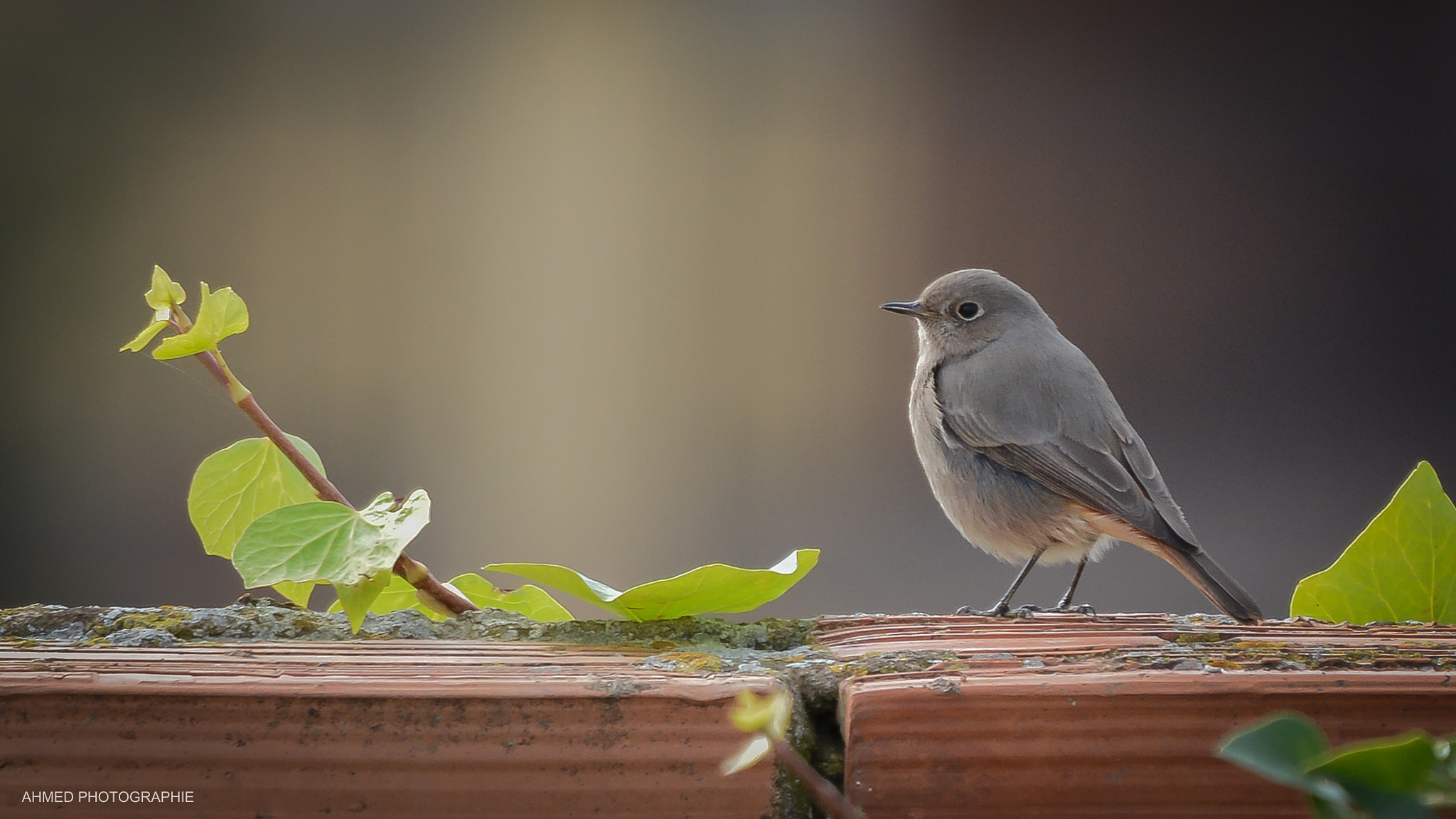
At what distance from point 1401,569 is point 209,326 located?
1261 mm

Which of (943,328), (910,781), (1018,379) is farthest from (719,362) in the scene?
(910,781)

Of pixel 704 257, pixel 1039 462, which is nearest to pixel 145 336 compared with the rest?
pixel 1039 462

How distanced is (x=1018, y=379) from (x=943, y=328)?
0.52 meters

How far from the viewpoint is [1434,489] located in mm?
1211

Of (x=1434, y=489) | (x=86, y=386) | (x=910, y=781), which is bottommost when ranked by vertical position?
(x=910, y=781)

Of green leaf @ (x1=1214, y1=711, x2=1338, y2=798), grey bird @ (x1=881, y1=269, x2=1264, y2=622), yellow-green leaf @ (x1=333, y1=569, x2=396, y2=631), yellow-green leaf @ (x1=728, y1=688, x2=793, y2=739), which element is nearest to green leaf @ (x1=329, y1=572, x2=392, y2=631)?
yellow-green leaf @ (x1=333, y1=569, x2=396, y2=631)

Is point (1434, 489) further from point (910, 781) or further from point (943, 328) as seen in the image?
point (943, 328)

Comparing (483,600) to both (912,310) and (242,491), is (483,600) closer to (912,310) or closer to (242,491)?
(242,491)

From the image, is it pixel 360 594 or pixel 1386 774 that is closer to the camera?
pixel 1386 774

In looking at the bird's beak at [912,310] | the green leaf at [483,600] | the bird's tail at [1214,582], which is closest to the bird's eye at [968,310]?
the bird's beak at [912,310]

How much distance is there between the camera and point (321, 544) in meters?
1.09

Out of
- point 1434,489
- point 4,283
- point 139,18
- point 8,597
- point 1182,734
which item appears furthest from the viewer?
point 139,18

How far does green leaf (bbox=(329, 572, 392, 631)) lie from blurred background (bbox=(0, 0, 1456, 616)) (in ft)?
10.9

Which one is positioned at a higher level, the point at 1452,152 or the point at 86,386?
the point at 1452,152
